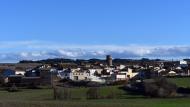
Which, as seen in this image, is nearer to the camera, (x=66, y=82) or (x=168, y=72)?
(x=66, y=82)

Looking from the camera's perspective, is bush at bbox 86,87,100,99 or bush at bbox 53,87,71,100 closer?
bush at bbox 53,87,71,100

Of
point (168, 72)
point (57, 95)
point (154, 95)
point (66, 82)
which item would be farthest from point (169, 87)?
point (168, 72)

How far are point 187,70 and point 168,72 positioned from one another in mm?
11471

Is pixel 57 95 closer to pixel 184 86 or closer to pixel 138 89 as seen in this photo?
pixel 138 89

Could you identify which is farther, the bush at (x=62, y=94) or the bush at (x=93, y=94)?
the bush at (x=93, y=94)

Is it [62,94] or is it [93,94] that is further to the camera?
[93,94]

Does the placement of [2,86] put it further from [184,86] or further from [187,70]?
[187,70]

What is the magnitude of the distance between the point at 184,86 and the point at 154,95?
1696cm

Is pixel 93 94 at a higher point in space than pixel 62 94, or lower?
lower

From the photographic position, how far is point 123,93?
355 ft

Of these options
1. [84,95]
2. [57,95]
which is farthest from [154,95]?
[57,95]

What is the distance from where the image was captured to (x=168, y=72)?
179m

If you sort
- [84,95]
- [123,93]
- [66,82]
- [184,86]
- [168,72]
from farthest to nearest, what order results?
[168,72]
[66,82]
[184,86]
[123,93]
[84,95]


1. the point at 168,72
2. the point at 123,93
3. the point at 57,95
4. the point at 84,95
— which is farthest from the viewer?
the point at 168,72
